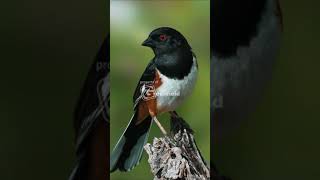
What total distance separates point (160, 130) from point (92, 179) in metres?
0.21

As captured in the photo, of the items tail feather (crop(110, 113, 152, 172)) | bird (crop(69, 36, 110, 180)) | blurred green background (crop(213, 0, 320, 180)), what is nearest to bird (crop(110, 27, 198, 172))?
tail feather (crop(110, 113, 152, 172))

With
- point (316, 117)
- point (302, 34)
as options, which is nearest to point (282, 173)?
point (316, 117)

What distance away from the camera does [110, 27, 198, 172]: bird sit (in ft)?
2.25

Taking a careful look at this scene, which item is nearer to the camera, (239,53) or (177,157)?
(177,157)

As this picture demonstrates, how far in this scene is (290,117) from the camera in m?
0.85

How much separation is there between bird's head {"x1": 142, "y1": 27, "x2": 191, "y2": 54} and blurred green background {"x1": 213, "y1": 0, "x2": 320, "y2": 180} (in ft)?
0.85

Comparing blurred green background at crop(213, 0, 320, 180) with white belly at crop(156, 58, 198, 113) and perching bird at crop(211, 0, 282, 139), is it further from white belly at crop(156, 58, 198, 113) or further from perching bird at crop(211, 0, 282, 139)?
white belly at crop(156, 58, 198, 113)

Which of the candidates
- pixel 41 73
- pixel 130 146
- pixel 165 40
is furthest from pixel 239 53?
pixel 41 73

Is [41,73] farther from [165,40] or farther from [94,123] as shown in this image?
[165,40]

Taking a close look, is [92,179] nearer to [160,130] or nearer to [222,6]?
[160,130]

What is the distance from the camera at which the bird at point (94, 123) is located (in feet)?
2.60

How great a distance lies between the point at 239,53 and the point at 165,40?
0.59 ft

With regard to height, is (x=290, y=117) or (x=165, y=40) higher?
(x=165, y=40)

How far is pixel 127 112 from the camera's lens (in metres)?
0.69
